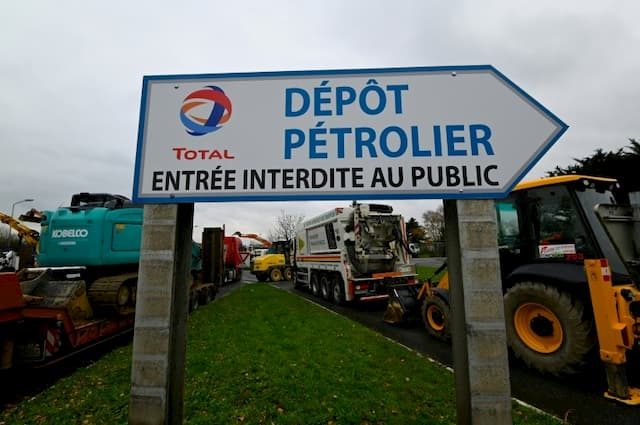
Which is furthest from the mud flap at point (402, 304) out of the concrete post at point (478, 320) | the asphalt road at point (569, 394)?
the concrete post at point (478, 320)

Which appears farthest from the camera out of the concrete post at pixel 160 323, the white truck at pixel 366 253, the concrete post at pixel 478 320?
the white truck at pixel 366 253

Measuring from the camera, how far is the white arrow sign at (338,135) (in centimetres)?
224

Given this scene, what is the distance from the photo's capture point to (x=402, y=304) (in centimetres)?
808

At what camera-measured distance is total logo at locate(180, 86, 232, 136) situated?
94.3 inches

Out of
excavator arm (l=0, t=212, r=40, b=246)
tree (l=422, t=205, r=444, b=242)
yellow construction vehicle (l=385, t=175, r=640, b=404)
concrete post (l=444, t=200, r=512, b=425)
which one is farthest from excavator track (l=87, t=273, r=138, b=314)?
tree (l=422, t=205, r=444, b=242)

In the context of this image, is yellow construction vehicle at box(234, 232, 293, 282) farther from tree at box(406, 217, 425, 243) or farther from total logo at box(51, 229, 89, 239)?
tree at box(406, 217, 425, 243)

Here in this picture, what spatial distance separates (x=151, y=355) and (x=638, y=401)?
527 centimetres

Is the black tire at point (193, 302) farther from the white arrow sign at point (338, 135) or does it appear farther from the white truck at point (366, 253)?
the white arrow sign at point (338, 135)

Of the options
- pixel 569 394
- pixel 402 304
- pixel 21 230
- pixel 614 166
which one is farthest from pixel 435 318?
pixel 614 166

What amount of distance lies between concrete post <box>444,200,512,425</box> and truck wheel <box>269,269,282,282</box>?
2373 centimetres

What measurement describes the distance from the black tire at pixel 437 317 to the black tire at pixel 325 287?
5.94 meters

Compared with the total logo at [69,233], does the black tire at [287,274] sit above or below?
below

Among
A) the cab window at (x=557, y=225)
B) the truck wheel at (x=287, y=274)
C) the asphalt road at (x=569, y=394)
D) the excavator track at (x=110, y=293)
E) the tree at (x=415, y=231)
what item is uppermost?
the tree at (x=415, y=231)

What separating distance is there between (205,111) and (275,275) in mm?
23626
